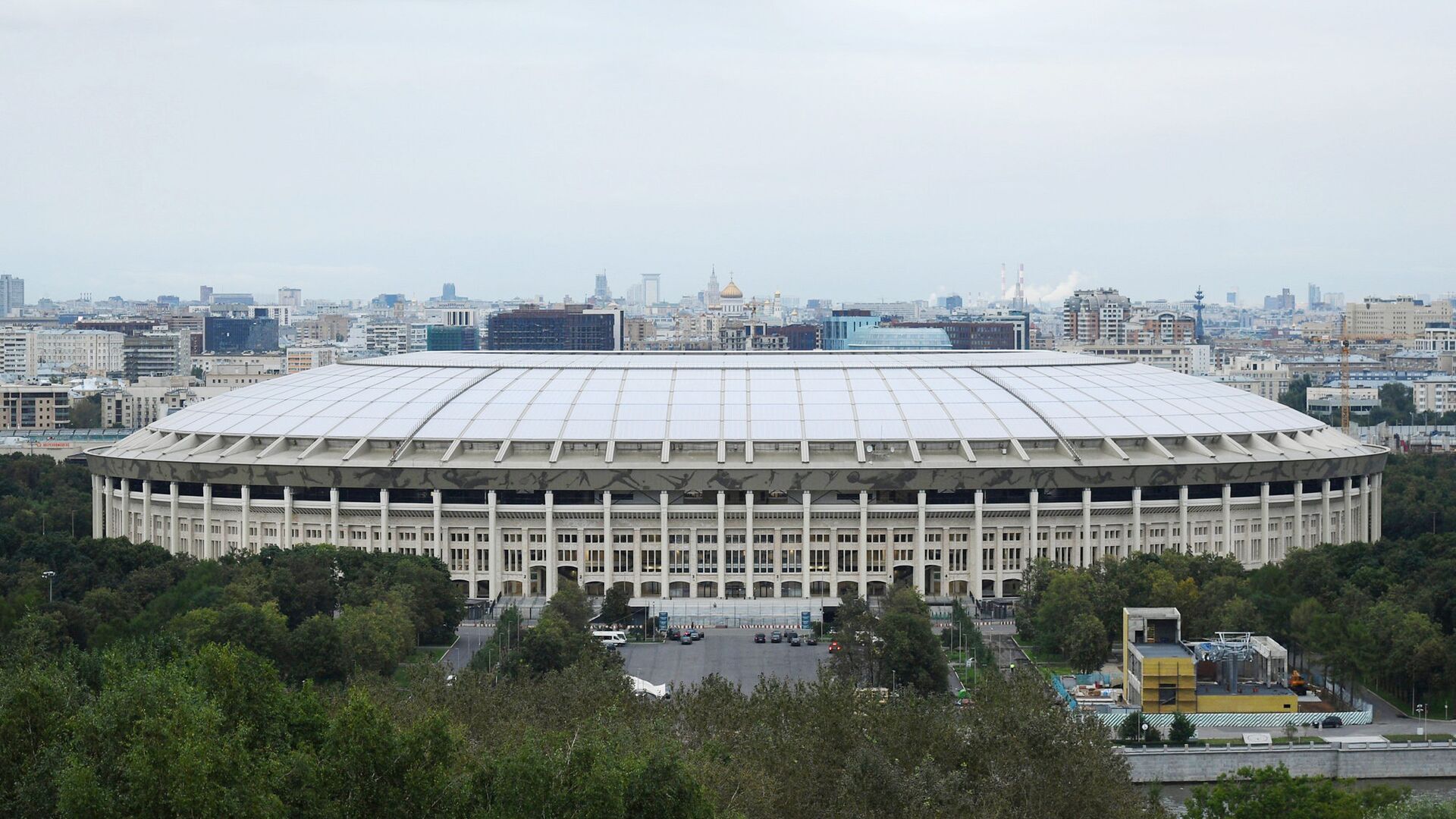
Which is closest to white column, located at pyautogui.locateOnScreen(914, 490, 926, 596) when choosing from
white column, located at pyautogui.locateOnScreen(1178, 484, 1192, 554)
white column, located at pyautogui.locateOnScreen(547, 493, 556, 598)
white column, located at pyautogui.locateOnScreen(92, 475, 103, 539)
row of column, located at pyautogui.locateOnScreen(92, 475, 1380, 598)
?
row of column, located at pyautogui.locateOnScreen(92, 475, 1380, 598)

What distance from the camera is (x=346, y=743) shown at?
119ft

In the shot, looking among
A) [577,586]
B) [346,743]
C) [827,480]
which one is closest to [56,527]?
[577,586]

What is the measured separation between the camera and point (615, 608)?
7025 cm

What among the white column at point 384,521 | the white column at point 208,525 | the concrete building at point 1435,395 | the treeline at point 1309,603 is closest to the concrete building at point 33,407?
the white column at point 208,525

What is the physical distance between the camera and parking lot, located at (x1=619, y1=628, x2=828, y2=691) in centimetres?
6078

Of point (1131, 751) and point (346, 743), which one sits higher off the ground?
point (346, 743)

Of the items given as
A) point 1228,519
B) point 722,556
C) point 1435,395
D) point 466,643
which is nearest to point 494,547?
point 722,556

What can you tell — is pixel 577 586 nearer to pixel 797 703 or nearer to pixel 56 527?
pixel 797 703

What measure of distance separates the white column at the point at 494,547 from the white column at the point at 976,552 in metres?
16.6

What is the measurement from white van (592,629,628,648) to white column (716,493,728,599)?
7833 mm

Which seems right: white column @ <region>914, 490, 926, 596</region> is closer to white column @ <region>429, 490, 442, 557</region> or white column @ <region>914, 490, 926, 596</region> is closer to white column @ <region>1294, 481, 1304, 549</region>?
white column @ <region>1294, 481, 1304, 549</region>

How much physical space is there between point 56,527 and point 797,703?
189 feet

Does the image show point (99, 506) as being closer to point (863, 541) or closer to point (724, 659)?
point (863, 541)

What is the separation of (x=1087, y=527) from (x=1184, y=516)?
4397 mm
